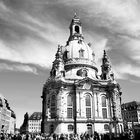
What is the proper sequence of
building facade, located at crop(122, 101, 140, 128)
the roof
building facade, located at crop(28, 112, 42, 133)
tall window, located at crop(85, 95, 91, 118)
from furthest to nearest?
the roof → building facade, located at crop(28, 112, 42, 133) → building facade, located at crop(122, 101, 140, 128) → tall window, located at crop(85, 95, 91, 118)

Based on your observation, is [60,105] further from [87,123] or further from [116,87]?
[116,87]

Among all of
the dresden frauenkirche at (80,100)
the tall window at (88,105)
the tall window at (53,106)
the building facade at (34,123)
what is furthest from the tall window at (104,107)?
the building facade at (34,123)

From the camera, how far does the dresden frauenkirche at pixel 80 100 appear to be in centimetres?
6347

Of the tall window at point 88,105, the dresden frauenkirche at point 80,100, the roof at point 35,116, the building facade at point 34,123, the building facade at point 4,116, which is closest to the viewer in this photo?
the dresden frauenkirche at point 80,100

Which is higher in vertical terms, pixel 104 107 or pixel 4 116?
pixel 104 107

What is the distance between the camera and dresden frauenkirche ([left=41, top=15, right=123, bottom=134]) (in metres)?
63.5

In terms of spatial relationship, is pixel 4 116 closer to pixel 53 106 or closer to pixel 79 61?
pixel 53 106

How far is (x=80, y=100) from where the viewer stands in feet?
218

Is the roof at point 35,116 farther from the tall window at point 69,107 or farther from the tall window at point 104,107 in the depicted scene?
the tall window at point 104,107

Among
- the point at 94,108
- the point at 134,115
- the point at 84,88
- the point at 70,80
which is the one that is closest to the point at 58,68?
the point at 70,80

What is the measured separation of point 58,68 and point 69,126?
1897cm

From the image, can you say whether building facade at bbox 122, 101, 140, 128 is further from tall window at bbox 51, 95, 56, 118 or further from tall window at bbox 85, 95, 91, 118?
tall window at bbox 51, 95, 56, 118

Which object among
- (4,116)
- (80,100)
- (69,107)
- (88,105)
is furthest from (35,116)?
(80,100)

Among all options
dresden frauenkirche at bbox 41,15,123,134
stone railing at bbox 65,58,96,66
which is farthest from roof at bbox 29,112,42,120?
stone railing at bbox 65,58,96,66
